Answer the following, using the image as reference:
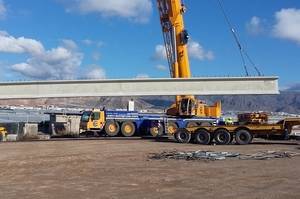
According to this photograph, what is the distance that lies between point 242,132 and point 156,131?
924 cm

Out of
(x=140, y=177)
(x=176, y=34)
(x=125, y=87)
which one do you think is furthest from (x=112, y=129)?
(x=140, y=177)

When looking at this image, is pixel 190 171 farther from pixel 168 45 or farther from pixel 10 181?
pixel 168 45

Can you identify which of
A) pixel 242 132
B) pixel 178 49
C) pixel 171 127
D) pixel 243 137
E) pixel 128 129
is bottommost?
pixel 243 137

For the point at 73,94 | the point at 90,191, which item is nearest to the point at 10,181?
the point at 90,191

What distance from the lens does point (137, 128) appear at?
134 ft

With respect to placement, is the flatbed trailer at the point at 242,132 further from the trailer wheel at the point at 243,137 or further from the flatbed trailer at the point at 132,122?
the flatbed trailer at the point at 132,122

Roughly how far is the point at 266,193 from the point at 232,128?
64.2 feet

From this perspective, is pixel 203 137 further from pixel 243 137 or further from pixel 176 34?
pixel 176 34

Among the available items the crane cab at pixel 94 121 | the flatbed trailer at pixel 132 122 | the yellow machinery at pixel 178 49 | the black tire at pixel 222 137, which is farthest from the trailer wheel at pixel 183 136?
the crane cab at pixel 94 121

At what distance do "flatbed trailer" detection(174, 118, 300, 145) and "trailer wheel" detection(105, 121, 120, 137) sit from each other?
30.4 ft

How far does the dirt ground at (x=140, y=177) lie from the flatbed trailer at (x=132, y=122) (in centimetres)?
1536

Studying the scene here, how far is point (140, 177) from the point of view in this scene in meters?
16.5

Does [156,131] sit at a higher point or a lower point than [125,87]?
lower

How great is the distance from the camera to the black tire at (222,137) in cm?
3234
